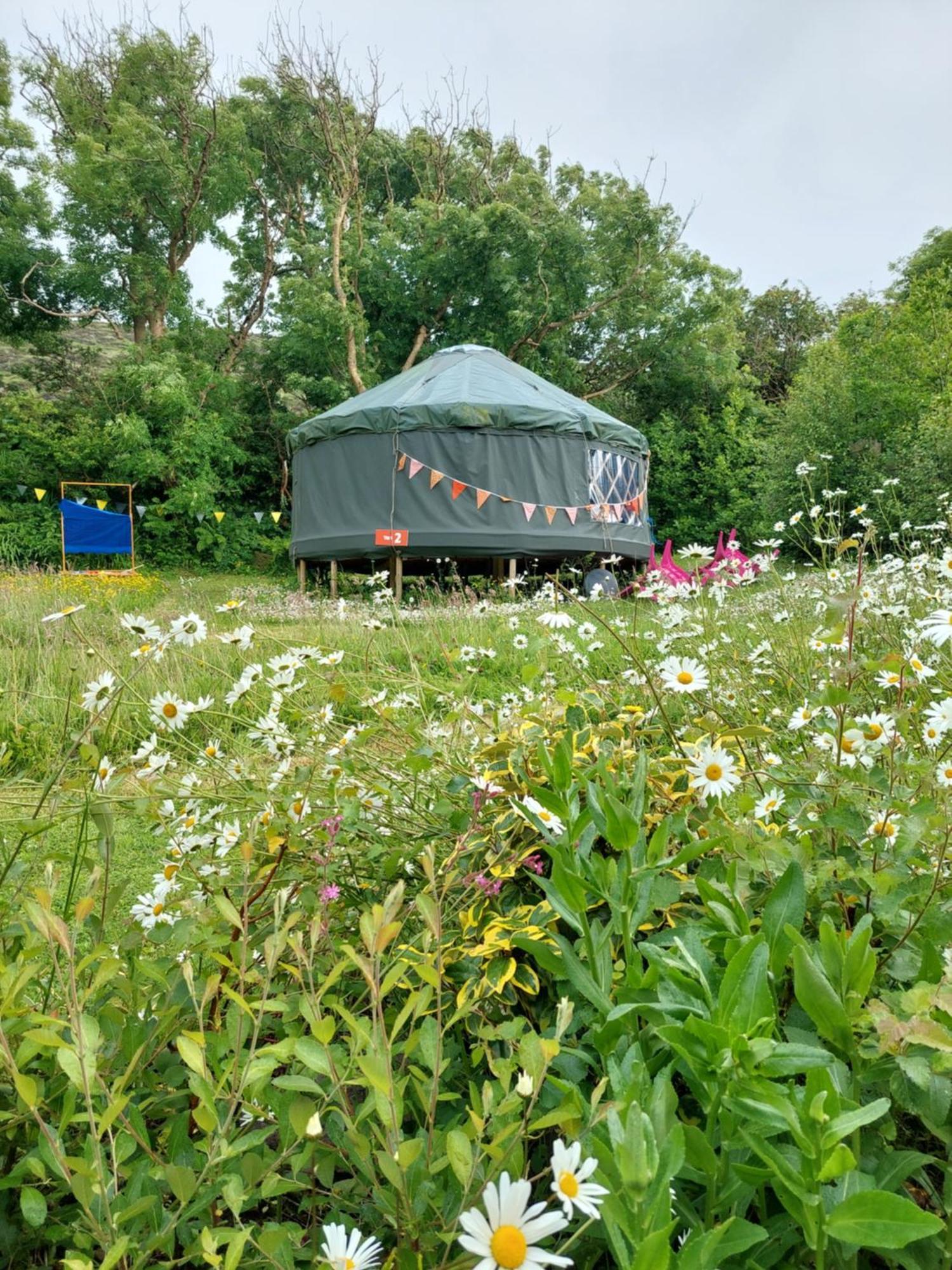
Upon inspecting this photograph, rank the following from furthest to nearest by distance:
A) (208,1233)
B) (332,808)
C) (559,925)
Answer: (332,808) → (559,925) → (208,1233)

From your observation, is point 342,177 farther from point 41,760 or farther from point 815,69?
point 41,760

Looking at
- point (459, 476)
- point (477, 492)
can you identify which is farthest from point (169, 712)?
point (459, 476)

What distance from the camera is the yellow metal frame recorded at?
46.1 feet

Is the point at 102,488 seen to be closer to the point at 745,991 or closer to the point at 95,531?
the point at 95,531

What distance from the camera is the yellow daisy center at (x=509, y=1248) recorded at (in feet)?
1.31

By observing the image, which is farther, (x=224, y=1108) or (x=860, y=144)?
(x=860, y=144)

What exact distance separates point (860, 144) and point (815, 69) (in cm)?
566

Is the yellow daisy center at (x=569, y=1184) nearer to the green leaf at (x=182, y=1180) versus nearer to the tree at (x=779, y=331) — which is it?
the green leaf at (x=182, y=1180)

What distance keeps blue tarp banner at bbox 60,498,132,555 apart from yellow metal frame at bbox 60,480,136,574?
0.09 meters

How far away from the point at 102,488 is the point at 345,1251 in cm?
1719

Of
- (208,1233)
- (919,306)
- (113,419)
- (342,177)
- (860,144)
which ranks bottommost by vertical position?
(208,1233)

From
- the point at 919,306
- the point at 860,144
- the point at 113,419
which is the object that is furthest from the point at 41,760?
the point at 919,306

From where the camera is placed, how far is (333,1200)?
2.09 ft

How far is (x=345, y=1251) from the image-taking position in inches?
18.4
